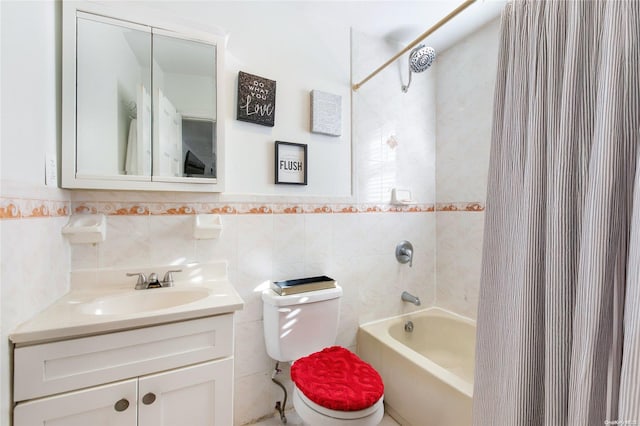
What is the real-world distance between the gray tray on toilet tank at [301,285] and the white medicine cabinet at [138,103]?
1.96 ft

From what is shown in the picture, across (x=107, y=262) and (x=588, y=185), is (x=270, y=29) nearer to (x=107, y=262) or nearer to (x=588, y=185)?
(x=107, y=262)

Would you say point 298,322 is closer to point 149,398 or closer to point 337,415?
point 337,415

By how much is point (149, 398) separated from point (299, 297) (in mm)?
721

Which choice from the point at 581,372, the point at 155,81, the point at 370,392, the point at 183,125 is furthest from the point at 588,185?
the point at 155,81

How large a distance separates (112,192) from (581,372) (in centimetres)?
173

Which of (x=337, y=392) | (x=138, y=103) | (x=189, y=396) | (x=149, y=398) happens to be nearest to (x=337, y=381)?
(x=337, y=392)

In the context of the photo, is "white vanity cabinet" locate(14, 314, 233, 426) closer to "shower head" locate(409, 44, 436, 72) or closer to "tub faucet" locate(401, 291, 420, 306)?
"tub faucet" locate(401, 291, 420, 306)

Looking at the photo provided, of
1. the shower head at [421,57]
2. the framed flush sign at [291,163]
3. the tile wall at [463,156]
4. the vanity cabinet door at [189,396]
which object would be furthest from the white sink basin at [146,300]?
the shower head at [421,57]

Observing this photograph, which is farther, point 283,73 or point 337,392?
point 283,73

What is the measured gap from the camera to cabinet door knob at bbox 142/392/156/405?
0.96 metres

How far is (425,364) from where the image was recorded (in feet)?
4.71

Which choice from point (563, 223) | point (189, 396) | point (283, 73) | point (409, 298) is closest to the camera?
point (563, 223)

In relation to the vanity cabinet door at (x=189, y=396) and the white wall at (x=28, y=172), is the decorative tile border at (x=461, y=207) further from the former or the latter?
the white wall at (x=28, y=172)

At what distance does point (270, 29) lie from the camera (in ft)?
5.31
